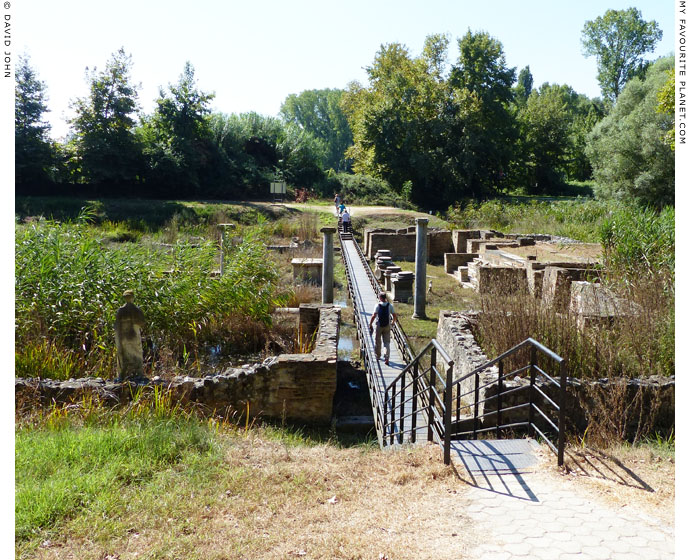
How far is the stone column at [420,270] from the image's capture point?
44.9ft

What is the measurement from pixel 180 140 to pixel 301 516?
33210 millimetres

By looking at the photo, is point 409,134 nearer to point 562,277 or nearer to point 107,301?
point 562,277

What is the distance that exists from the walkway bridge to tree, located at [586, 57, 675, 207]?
2355cm

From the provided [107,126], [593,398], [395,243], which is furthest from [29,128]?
[593,398]

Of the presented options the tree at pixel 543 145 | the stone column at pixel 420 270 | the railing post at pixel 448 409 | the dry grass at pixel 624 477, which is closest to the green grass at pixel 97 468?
the railing post at pixel 448 409

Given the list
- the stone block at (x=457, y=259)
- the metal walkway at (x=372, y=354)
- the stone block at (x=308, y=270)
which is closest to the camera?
the metal walkway at (x=372, y=354)

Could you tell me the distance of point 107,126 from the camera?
105 feet

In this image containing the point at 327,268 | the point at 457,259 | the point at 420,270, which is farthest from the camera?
the point at 457,259

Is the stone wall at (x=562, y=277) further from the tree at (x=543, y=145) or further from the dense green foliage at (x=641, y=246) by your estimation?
the tree at (x=543, y=145)

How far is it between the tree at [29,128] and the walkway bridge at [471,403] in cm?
2573

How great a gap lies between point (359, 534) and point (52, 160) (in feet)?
108

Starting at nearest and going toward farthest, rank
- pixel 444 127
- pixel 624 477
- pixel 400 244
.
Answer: pixel 624 477
pixel 400 244
pixel 444 127

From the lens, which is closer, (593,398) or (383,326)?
(593,398)
